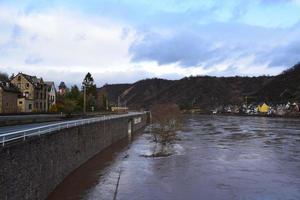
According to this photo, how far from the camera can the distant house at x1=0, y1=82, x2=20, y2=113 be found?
7169 centimetres

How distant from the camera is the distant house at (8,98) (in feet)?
235

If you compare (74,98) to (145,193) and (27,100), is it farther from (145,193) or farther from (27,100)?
(145,193)

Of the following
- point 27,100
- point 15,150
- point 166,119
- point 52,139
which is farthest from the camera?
point 27,100

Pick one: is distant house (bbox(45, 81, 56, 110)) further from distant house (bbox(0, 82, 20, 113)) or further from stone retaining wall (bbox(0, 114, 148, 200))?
stone retaining wall (bbox(0, 114, 148, 200))

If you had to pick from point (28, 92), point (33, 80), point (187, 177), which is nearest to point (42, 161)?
point (187, 177)

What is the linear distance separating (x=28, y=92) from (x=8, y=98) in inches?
576

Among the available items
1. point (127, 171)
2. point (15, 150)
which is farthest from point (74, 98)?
point (15, 150)

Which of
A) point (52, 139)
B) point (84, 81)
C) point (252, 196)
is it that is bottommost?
point (252, 196)

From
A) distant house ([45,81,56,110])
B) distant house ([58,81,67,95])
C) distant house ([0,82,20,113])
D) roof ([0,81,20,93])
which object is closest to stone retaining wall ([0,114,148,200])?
distant house ([0,82,20,113])

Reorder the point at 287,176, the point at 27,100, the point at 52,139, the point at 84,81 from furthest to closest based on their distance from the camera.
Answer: the point at 84,81 < the point at 27,100 < the point at 287,176 < the point at 52,139

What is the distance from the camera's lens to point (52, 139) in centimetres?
2462

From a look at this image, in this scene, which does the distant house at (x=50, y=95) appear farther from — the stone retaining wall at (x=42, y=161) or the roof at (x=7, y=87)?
the stone retaining wall at (x=42, y=161)

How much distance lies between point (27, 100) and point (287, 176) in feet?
218

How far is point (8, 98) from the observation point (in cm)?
7494
